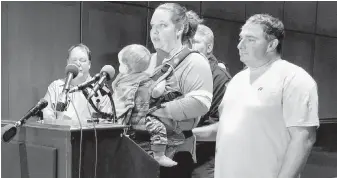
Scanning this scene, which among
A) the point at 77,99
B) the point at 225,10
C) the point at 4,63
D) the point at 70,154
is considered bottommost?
the point at 70,154

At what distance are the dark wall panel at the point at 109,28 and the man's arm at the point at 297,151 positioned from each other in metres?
3.28

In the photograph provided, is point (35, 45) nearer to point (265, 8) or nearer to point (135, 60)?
point (135, 60)

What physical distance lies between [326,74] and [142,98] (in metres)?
7.11

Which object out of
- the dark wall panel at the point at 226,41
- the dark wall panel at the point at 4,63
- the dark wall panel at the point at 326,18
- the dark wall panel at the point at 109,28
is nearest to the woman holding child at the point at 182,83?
the dark wall panel at the point at 4,63

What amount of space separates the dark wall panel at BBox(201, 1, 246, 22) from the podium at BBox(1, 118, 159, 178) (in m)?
4.14

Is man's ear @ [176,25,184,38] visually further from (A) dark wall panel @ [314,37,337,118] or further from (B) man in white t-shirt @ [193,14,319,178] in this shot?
(A) dark wall panel @ [314,37,337,118]

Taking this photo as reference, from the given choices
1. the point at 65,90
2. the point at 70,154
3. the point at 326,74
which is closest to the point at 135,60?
the point at 65,90

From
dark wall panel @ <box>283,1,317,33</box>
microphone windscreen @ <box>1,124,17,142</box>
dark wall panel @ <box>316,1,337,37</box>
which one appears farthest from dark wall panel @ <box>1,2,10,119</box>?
dark wall panel @ <box>316,1,337,37</box>

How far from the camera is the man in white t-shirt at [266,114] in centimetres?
173

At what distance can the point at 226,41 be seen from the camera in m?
6.50

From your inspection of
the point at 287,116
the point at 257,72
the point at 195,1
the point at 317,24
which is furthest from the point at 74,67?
the point at 317,24

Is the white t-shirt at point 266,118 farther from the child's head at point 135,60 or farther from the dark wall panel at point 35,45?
the dark wall panel at point 35,45

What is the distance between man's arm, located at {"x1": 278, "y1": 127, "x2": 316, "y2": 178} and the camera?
1.71m

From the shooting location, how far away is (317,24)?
8305 mm
